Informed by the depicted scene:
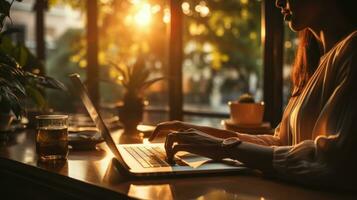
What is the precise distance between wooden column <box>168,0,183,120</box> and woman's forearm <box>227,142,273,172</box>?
5.61 ft

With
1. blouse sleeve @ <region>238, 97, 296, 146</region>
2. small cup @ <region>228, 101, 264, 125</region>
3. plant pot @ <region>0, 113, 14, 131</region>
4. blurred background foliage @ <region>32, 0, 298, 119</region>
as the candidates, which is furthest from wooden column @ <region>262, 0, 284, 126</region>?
plant pot @ <region>0, 113, 14, 131</region>

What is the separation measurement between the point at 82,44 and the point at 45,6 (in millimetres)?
2605

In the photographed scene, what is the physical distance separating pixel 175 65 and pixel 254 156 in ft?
5.84

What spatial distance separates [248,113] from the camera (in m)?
2.01

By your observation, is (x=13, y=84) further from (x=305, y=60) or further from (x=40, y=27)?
(x=40, y=27)

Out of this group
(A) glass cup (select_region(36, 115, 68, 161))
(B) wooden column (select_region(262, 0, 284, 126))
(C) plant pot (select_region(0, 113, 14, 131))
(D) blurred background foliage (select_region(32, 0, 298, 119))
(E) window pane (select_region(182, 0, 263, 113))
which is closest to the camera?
(A) glass cup (select_region(36, 115, 68, 161))

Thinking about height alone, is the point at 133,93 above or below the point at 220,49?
below

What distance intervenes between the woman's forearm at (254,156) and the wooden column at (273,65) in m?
1.36

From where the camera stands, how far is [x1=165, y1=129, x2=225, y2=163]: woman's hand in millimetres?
1227

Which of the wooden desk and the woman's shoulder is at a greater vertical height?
the woman's shoulder

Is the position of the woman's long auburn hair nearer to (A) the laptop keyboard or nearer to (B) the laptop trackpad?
(B) the laptop trackpad

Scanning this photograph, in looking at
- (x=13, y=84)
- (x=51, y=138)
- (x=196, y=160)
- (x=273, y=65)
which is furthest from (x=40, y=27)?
(x=196, y=160)

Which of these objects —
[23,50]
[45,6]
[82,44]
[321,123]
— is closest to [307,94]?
[321,123]

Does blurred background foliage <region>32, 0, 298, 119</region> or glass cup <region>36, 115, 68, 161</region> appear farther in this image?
blurred background foliage <region>32, 0, 298, 119</region>
